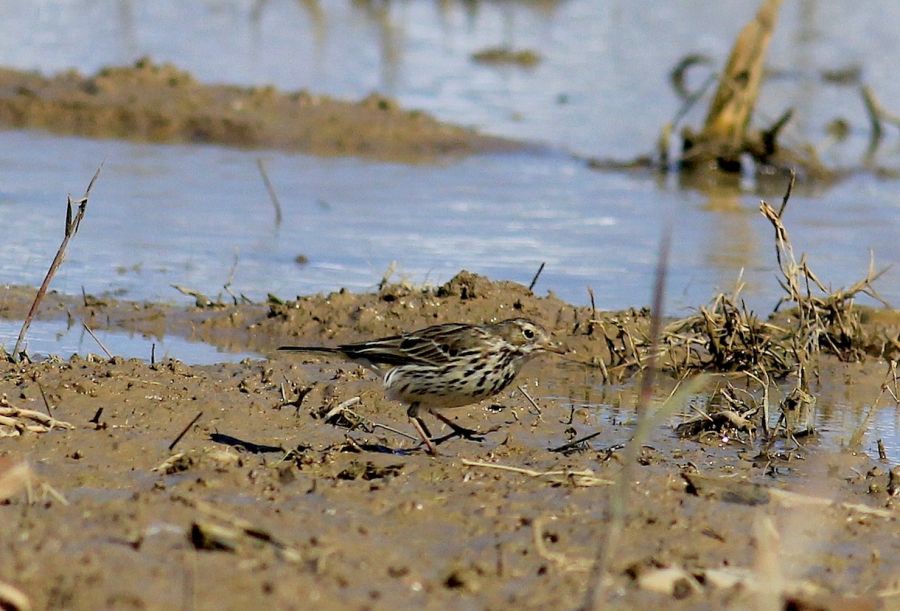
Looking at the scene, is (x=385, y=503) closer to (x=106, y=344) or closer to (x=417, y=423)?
(x=417, y=423)

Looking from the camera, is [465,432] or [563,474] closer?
[563,474]

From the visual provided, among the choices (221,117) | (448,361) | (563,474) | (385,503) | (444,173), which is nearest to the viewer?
(385,503)

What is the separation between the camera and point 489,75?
2422cm

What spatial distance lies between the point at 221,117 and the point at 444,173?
297 centimetres

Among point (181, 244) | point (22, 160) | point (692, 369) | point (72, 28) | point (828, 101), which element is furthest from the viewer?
point (72, 28)

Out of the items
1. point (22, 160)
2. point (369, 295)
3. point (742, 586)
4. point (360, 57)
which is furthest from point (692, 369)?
point (360, 57)

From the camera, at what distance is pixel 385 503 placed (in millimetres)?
6246

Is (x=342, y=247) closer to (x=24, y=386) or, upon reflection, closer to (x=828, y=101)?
(x=24, y=386)

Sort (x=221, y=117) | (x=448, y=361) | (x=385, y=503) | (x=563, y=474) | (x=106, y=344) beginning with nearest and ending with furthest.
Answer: (x=385, y=503), (x=563, y=474), (x=448, y=361), (x=106, y=344), (x=221, y=117)

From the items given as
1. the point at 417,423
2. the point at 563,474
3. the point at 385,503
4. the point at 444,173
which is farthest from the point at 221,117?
the point at 385,503

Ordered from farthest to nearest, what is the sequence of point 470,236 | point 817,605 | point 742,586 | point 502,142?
point 502,142 < point 470,236 < point 742,586 < point 817,605

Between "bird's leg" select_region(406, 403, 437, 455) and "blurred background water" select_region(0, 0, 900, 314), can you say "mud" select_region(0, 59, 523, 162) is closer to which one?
"blurred background water" select_region(0, 0, 900, 314)

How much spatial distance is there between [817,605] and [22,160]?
12.5 meters

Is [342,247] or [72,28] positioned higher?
[72,28]
